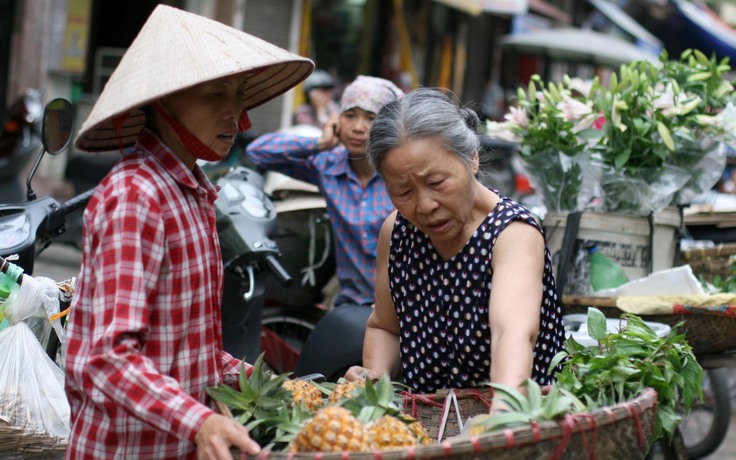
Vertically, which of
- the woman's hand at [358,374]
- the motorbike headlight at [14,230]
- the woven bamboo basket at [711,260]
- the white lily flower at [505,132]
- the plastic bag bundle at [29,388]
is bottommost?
the plastic bag bundle at [29,388]

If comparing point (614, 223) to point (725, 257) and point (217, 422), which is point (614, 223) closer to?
point (725, 257)

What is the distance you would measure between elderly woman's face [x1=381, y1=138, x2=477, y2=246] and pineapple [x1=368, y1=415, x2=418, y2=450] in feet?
A: 2.14

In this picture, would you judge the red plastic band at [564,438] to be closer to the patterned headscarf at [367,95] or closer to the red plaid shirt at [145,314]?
the red plaid shirt at [145,314]

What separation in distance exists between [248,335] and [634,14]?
25.3 metres

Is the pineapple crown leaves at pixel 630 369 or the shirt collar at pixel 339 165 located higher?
the shirt collar at pixel 339 165

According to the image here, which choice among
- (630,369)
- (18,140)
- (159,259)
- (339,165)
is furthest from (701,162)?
(18,140)

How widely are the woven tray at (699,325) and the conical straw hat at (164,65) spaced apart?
212 cm

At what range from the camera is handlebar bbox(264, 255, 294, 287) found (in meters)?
3.77

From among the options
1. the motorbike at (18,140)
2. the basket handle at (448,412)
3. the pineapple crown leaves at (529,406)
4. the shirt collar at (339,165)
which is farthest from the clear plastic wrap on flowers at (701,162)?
the motorbike at (18,140)

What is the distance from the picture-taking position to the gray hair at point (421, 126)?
99.3 inches

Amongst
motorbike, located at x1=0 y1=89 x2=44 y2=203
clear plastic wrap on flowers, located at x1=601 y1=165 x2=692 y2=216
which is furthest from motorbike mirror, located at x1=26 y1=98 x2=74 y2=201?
motorbike, located at x1=0 y1=89 x2=44 y2=203

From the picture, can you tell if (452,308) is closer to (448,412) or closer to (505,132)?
(448,412)

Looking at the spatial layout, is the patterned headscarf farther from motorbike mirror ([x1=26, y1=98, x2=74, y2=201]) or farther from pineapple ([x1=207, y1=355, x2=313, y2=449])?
pineapple ([x1=207, y1=355, x2=313, y2=449])

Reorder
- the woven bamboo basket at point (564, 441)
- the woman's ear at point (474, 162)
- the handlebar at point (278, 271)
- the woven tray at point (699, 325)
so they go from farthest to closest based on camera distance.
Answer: the woven tray at point (699, 325), the handlebar at point (278, 271), the woman's ear at point (474, 162), the woven bamboo basket at point (564, 441)
